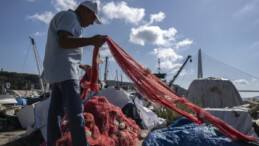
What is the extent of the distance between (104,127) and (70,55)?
1472 millimetres

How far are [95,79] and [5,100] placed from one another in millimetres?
6464

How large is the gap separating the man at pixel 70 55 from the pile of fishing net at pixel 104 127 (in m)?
0.57

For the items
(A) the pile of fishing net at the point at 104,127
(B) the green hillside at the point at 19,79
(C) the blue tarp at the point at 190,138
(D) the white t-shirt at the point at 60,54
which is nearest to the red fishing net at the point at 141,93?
(A) the pile of fishing net at the point at 104,127

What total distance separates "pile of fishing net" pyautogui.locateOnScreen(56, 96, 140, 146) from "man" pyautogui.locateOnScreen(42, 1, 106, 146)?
574mm

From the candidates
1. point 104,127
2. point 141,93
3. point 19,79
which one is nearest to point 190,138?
point 141,93

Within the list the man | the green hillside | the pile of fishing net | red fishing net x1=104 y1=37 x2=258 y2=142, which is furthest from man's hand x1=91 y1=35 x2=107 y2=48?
the green hillside

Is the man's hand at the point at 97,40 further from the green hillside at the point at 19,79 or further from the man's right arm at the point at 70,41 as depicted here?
the green hillside at the point at 19,79

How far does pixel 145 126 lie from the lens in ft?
13.8

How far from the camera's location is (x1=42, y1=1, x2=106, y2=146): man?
1.75 m

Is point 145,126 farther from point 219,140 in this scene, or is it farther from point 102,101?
point 219,140

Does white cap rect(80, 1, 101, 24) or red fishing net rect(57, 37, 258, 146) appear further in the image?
red fishing net rect(57, 37, 258, 146)

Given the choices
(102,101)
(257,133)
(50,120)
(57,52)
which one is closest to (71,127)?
(50,120)

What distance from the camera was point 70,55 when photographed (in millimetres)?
1904

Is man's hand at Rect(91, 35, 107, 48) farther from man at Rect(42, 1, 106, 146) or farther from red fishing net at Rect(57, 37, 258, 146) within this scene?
red fishing net at Rect(57, 37, 258, 146)
